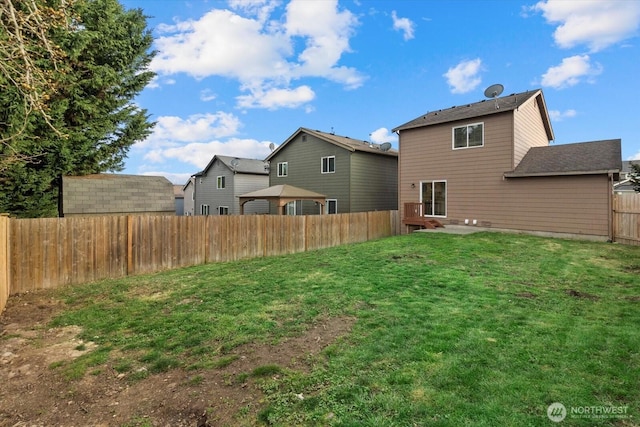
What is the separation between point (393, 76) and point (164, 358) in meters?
20.3

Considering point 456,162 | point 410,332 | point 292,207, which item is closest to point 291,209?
point 292,207

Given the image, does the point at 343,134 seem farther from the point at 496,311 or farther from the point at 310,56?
the point at 496,311

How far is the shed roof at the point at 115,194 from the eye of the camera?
518 inches

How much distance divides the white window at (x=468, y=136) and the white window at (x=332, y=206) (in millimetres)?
7691

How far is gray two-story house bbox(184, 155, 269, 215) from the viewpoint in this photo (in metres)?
25.6

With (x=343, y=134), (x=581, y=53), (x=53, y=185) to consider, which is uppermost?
(x=581, y=53)

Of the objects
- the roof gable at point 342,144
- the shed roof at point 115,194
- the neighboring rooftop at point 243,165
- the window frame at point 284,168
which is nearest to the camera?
the shed roof at point 115,194

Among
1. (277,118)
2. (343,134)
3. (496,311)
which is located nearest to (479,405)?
(496,311)

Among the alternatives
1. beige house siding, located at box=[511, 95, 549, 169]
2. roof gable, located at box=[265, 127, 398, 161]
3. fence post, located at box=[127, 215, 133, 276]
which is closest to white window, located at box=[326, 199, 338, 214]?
roof gable, located at box=[265, 127, 398, 161]

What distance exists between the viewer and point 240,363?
3459 mm

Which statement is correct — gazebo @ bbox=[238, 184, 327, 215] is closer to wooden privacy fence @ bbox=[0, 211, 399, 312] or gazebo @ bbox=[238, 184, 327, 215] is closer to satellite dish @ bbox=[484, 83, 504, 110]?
wooden privacy fence @ bbox=[0, 211, 399, 312]

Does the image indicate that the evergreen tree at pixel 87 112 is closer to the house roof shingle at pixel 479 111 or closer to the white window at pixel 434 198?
the house roof shingle at pixel 479 111

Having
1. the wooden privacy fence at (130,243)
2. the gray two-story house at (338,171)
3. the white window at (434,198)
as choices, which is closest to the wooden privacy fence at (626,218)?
the white window at (434,198)

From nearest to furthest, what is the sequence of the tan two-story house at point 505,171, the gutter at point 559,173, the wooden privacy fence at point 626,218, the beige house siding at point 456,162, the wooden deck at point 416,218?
the wooden privacy fence at point 626,218, the gutter at point 559,173, the tan two-story house at point 505,171, the beige house siding at point 456,162, the wooden deck at point 416,218
